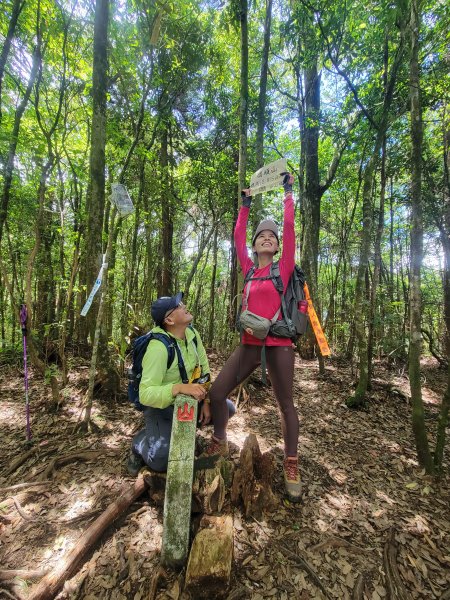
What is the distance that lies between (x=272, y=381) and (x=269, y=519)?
1155 millimetres

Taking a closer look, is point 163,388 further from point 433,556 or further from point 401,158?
point 401,158

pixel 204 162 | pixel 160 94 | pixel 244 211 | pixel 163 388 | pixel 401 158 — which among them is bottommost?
pixel 163 388

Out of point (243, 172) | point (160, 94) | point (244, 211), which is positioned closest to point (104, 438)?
point (244, 211)

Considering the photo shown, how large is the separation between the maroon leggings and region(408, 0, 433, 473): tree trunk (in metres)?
1.52

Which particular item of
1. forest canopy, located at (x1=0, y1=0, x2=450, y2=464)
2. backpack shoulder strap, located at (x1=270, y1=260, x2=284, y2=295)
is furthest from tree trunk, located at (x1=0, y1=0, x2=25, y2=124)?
backpack shoulder strap, located at (x1=270, y1=260, x2=284, y2=295)

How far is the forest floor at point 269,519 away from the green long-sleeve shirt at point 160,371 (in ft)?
3.35

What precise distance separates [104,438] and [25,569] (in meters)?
1.71

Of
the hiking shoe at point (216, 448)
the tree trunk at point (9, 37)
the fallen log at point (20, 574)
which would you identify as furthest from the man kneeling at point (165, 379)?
the tree trunk at point (9, 37)

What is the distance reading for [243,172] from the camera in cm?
474

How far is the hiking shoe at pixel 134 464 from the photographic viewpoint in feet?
9.68

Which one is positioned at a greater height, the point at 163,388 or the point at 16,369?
the point at 163,388

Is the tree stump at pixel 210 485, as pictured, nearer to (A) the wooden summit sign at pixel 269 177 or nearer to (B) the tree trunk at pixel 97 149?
(A) the wooden summit sign at pixel 269 177

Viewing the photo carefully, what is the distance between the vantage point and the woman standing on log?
2738 millimetres

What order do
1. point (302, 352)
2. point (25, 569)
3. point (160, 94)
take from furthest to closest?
1. point (302, 352)
2. point (160, 94)
3. point (25, 569)
